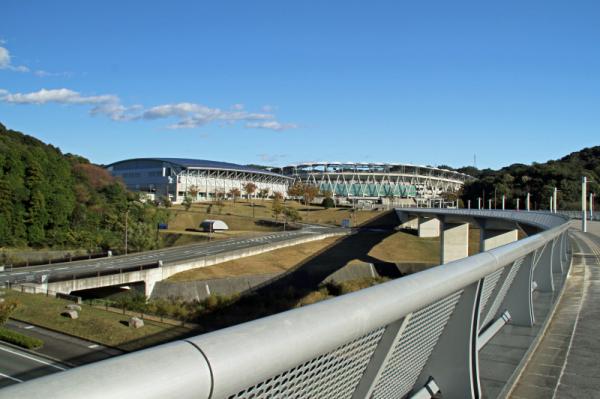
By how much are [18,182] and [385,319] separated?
61.0 metres

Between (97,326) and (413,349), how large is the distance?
22.0 meters

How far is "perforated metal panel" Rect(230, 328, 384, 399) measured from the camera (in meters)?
2.37

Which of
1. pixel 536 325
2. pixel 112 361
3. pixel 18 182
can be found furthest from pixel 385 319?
pixel 18 182

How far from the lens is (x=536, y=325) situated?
7871mm

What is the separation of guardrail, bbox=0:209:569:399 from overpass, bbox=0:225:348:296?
3150cm

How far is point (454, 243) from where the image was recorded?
60625 mm

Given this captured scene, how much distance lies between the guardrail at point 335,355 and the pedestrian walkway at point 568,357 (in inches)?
42.6

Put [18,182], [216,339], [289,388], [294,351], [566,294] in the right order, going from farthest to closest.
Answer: [18,182]
[566,294]
[289,388]
[294,351]
[216,339]

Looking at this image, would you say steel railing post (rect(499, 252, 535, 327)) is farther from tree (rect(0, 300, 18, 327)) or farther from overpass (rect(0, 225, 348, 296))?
overpass (rect(0, 225, 348, 296))

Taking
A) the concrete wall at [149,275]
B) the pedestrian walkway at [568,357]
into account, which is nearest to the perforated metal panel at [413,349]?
the pedestrian walkway at [568,357]

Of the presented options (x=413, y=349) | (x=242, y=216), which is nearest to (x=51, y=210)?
(x=242, y=216)

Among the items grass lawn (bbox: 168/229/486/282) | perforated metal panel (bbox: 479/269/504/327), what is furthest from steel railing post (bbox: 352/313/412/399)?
grass lawn (bbox: 168/229/486/282)

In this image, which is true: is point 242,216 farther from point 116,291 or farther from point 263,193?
point 116,291

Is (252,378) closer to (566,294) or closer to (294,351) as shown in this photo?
(294,351)
